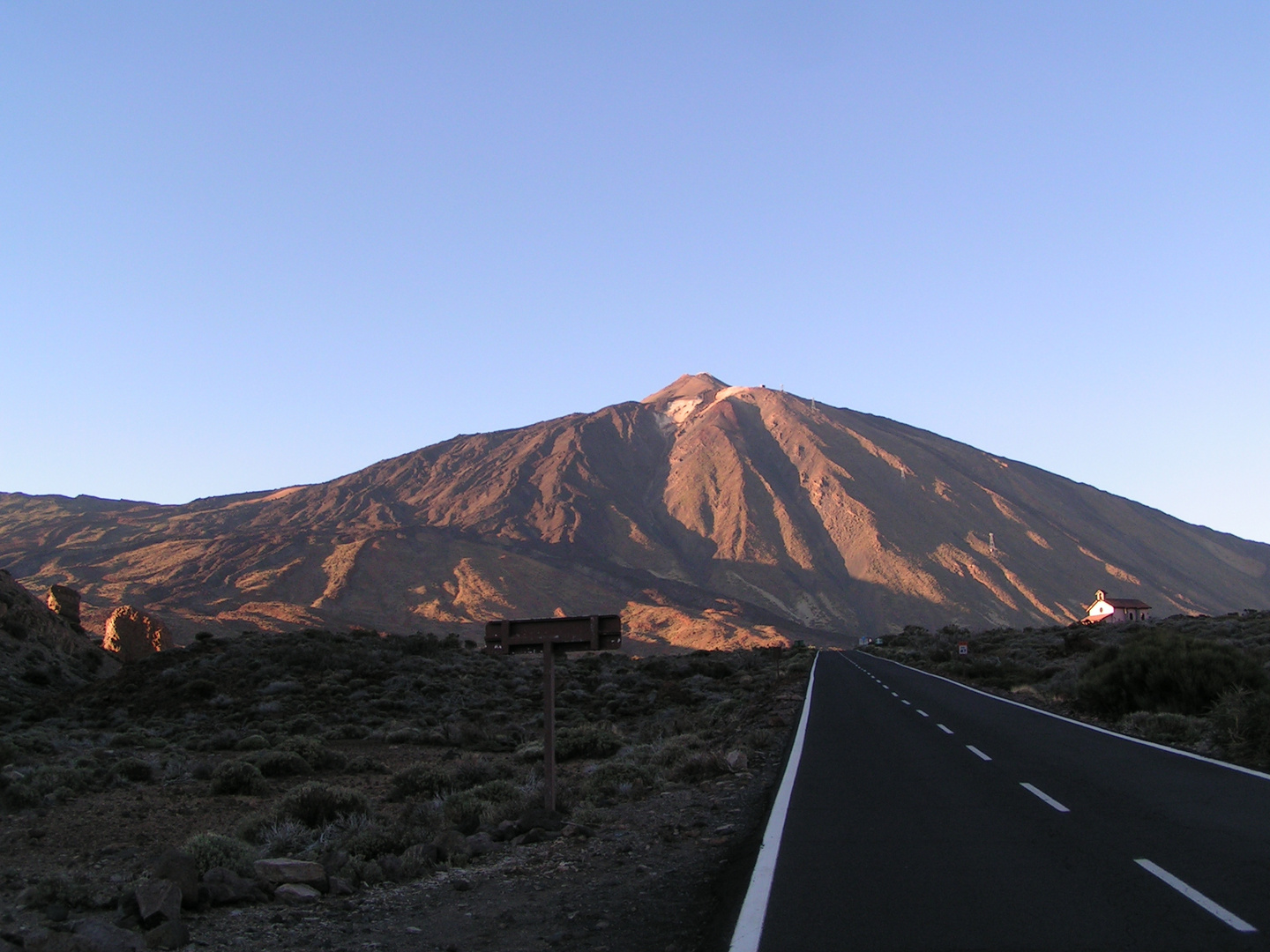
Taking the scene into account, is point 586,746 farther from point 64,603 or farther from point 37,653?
point 64,603

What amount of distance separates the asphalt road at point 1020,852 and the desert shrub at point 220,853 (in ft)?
14.0

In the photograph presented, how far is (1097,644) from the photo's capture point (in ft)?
132

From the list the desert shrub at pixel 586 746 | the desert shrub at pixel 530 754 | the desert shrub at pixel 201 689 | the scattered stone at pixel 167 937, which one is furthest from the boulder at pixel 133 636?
the scattered stone at pixel 167 937

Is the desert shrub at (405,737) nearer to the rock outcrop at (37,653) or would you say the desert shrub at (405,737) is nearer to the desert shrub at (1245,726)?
the rock outcrop at (37,653)

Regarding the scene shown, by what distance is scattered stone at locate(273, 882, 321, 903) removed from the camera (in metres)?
6.80

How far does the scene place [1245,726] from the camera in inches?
520

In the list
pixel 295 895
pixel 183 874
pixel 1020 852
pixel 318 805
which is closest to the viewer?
pixel 183 874

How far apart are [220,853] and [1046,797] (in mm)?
7783

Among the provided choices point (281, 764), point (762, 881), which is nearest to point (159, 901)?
point (762, 881)

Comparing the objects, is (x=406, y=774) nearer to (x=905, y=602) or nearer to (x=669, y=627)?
(x=669, y=627)

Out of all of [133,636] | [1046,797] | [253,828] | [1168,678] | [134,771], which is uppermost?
[1168,678]

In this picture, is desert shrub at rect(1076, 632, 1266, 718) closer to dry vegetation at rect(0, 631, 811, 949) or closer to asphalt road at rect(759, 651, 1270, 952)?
asphalt road at rect(759, 651, 1270, 952)

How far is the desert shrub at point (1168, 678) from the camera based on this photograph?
1764cm

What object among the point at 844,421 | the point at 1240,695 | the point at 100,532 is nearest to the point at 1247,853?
the point at 1240,695
